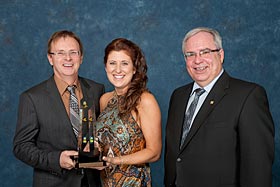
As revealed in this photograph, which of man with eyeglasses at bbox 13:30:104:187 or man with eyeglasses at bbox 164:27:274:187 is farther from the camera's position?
man with eyeglasses at bbox 13:30:104:187

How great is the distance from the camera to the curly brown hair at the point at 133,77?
9.00 feet

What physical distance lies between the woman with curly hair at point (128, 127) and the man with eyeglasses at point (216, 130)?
0.45 feet

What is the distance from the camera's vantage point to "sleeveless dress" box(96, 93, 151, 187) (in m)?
2.70

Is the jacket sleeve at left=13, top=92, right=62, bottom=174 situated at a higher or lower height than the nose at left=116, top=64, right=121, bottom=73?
lower

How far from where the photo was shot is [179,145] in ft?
8.48

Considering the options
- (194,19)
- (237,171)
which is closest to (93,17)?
(194,19)

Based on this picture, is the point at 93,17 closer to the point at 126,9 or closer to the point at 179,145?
the point at 126,9

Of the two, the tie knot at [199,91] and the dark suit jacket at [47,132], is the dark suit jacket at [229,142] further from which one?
the dark suit jacket at [47,132]

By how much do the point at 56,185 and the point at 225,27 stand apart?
98.2 inches

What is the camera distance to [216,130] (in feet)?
7.91

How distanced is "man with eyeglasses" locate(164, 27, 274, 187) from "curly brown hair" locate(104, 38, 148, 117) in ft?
0.92

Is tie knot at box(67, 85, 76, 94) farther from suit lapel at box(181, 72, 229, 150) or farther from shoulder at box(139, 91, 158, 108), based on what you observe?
suit lapel at box(181, 72, 229, 150)

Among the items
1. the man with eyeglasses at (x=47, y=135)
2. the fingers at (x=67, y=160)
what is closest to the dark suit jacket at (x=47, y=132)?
the man with eyeglasses at (x=47, y=135)

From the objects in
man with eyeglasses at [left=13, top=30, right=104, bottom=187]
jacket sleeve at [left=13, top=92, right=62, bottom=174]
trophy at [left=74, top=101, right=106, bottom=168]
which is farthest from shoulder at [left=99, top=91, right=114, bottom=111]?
jacket sleeve at [left=13, top=92, right=62, bottom=174]
